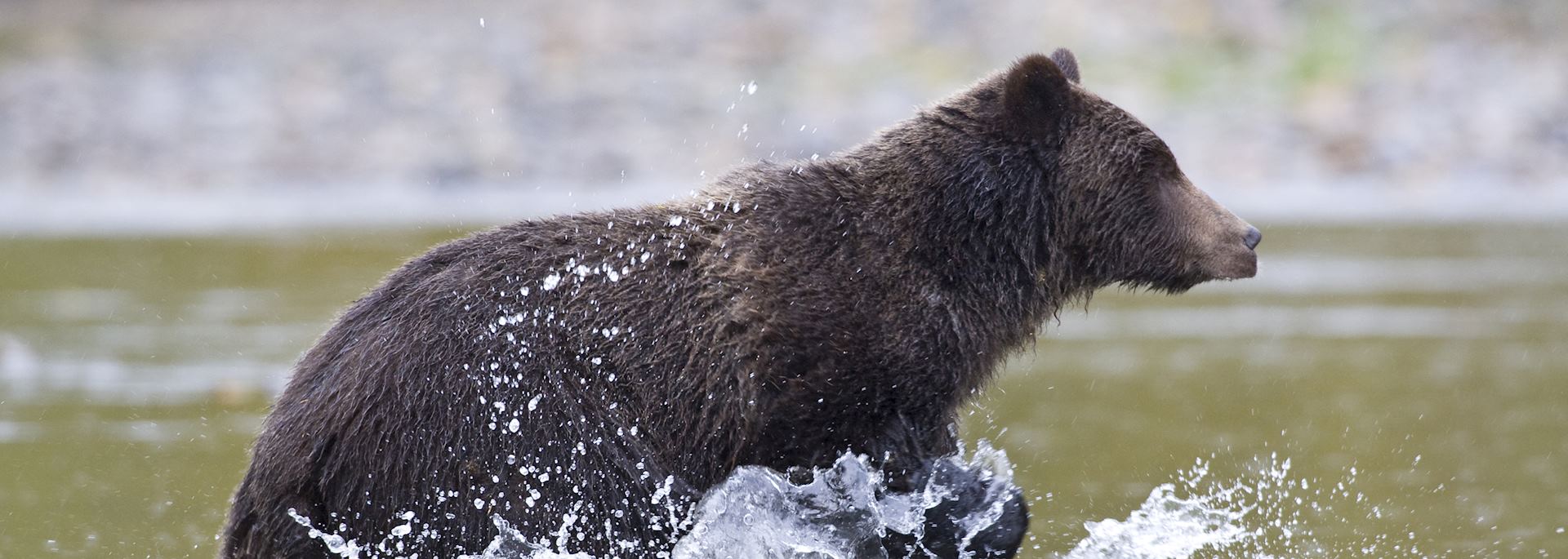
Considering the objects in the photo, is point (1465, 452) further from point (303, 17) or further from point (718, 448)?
point (303, 17)

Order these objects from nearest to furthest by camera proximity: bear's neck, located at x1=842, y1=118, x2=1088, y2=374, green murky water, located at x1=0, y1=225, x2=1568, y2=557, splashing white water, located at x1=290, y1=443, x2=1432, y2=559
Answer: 1. splashing white water, located at x1=290, y1=443, x2=1432, y2=559
2. bear's neck, located at x1=842, y1=118, x2=1088, y2=374
3. green murky water, located at x1=0, y1=225, x2=1568, y2=557

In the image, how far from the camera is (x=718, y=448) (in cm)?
581

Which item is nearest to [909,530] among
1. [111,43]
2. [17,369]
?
[17,369]

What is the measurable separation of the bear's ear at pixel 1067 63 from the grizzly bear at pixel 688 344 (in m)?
0.63

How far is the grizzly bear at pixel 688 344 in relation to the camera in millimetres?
5551

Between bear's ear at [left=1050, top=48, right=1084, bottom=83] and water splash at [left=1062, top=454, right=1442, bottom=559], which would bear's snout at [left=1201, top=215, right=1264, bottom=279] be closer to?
bear's ear at [left=1050, top=48, right=1084, bottom=83]

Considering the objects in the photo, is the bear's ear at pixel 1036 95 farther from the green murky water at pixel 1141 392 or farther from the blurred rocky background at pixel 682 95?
the blurred rocky background at pixel 682 95

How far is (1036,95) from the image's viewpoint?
6.38 meters

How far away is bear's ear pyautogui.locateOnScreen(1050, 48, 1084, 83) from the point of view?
7.14 m

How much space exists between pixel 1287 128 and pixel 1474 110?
9.60ft

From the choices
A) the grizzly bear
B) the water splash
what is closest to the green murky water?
the water splash

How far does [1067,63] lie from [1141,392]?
15.4 ft

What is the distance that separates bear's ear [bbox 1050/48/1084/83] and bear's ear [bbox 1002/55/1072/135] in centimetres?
69

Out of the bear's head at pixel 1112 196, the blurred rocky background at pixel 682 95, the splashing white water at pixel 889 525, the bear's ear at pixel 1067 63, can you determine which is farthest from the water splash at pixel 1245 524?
the blurred rocky background at pixel 682 95
